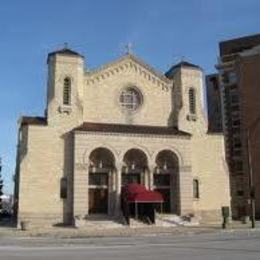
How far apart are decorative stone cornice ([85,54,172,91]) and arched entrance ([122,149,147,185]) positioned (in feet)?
27.5

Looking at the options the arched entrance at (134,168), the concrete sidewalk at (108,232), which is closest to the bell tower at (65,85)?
the arched entrance at (134,168)

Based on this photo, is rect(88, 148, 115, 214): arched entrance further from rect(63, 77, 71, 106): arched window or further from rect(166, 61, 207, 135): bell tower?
rect(166, 61, 207, 135): bell tower

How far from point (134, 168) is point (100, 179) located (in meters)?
3.65

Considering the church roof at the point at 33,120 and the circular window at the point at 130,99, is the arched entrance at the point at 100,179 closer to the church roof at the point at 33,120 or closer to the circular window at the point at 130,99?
the church roof at the point at 33,120

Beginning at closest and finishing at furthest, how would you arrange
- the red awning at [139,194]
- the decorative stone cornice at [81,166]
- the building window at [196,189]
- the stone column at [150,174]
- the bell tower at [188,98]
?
the red awning at [139,194], the decorative stone cornice at [81,166], the stone column at [150,174], the building window at [196,189], the bell tower at [188,98]

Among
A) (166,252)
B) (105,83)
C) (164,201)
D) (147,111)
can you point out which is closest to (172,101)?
(147,111)

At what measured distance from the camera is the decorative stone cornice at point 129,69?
55.1 m

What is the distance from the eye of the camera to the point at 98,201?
51.5 metres

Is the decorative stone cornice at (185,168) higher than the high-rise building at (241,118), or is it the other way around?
the high-rise building at (241,118)

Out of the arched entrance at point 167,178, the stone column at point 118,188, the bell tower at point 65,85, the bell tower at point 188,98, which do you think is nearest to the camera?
the stone column at point 118,188

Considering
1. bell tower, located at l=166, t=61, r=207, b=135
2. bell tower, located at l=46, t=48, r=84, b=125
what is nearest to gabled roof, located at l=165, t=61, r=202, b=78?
bell tower, located at l=166, t=61, r=207, b=135

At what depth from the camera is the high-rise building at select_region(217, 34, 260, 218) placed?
79250mm

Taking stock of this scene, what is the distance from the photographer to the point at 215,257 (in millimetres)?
17266

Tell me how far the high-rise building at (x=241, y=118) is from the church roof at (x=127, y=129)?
1044 inches
